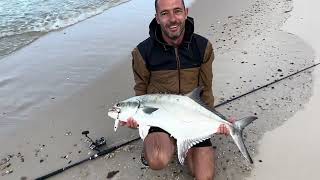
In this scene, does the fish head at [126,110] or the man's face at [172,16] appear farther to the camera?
the man's face at [172,16]

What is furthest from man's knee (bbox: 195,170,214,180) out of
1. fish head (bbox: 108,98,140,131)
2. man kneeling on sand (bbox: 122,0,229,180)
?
fish head (bbox: 108,98,140,131)

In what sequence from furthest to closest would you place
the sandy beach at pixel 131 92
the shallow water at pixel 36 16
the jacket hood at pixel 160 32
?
1. the shallow water at pixel 36 16
2. the sandy beach at pixel 131 92
3. the jacket hood at pixel 160 32

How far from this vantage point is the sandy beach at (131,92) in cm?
468

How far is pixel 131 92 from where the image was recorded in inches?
246

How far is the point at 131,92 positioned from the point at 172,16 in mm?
2141

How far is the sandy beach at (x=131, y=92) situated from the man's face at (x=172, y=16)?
1371mm

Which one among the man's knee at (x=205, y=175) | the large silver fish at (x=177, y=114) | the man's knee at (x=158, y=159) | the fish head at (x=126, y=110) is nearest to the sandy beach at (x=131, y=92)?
the man's knee at (x=205, y=175)

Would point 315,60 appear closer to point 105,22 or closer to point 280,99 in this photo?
point 280,99

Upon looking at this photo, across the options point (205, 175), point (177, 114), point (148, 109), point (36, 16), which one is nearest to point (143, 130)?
point (148, 109)

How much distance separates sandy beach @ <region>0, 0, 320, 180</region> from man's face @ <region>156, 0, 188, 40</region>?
1.37 metres

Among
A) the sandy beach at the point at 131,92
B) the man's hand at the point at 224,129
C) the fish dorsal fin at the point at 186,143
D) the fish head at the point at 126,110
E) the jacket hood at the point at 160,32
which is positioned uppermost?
the jacket hood at the point at 160,32

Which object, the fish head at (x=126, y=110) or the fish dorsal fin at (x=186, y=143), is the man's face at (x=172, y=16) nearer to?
the fish head at (x=126, y=110)

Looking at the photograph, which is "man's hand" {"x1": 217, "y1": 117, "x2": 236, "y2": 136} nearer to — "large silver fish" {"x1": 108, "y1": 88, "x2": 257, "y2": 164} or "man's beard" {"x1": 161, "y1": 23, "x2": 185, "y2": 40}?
"large silver fish" {"x1": 108, "y1": 88, "x2": 257, "y2": 164}

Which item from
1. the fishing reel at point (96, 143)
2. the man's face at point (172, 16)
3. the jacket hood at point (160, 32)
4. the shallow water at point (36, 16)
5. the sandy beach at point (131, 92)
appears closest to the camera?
the man's face at point (172, 16)
